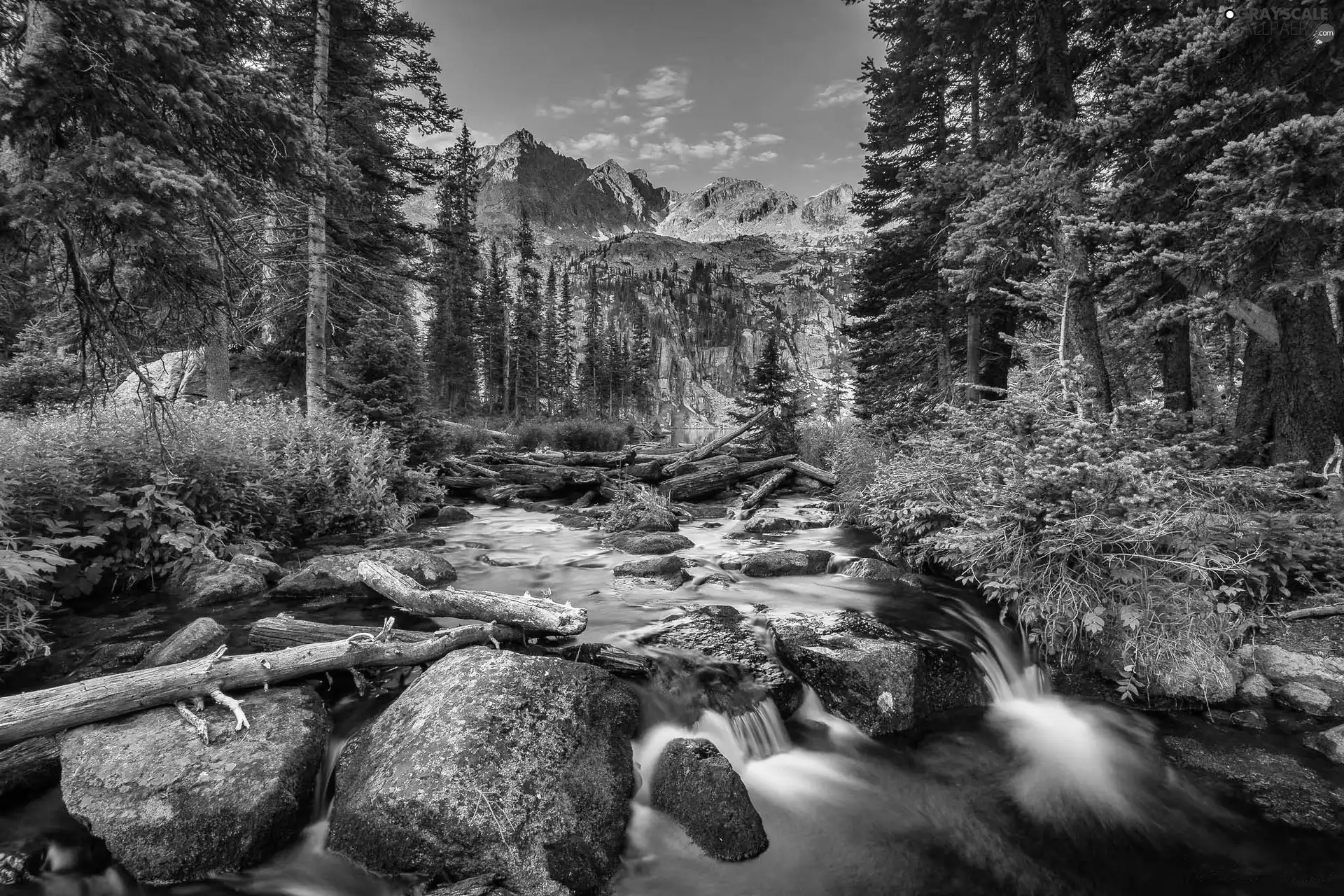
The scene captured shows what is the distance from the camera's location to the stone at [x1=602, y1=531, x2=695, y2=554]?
927 centimetres

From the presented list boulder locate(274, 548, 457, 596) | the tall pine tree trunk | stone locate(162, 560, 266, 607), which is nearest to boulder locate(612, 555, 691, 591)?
boulder locate(274, 548, 457, 596)

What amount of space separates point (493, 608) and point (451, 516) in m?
7.29

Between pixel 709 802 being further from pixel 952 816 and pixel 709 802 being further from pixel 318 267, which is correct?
pixel 318 267

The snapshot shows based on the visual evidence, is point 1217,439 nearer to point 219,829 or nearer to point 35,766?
point 219,829

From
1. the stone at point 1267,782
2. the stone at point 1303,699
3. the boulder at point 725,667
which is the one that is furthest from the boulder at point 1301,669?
the boulder at point 725,667

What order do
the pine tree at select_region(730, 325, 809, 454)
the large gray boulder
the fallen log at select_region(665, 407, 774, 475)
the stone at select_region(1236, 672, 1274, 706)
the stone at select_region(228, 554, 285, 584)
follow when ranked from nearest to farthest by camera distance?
the large gray boulder < the stone at select_region(1236, 672, 1274, 706) < the stone at select_region(228, 554, 285, 584) < the fallen log at select_region(665, 407, 774, 475) < the pine tree at select_region(730, 325, 809, 454)

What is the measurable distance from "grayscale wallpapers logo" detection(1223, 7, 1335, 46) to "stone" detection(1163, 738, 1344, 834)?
259 inches

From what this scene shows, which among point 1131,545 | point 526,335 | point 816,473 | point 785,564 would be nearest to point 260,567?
point 785,564

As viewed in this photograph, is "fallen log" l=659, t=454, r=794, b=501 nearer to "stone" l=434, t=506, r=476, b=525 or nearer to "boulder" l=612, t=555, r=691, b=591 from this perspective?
"stone" l=434, t=506, r=476, b=525

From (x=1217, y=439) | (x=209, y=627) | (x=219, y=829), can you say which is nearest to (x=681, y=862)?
(x=219, y=829)

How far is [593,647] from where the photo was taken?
16.4ft

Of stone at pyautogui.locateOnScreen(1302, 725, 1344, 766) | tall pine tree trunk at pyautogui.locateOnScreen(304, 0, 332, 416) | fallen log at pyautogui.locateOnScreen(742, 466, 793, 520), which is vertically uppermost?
tall pine tree trunk at pyautogui.locateOnScreen(304, 0, 332, 416)

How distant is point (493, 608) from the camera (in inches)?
195

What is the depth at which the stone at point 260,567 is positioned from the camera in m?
6.42
